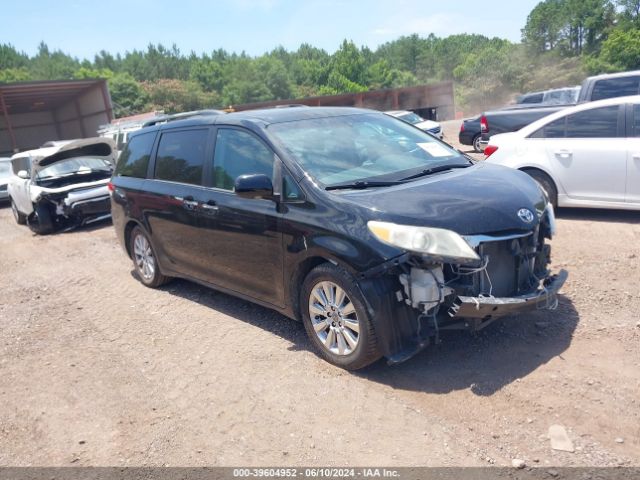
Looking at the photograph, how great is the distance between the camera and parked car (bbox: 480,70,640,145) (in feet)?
35.3

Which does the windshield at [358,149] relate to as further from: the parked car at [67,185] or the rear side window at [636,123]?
the parked car at [67,185]

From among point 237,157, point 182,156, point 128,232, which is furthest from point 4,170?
point 237,157

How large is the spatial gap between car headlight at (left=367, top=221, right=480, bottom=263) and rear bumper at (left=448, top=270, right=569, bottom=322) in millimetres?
273

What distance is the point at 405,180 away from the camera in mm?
4406

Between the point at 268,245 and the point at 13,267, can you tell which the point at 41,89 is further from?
the point at 268,245

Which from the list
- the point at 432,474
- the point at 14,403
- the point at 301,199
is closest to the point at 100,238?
the point at 14,403

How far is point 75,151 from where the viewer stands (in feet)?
39.4

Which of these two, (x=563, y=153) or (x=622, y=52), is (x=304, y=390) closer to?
(x=563, y=153)

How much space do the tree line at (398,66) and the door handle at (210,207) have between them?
178 ft

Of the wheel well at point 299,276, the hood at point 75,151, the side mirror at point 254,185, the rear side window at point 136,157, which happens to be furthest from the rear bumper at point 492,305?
the hood at point 75,151

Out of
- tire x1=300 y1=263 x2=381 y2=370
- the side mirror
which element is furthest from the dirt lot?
the side mirror

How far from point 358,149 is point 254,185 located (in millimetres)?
974

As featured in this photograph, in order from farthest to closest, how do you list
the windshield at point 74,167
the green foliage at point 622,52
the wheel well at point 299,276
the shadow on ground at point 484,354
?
the green foliage at point 622,52 < the windshield at point 74,167 < the wheel well at point 299,276 < the shadow on ground at point 484,354

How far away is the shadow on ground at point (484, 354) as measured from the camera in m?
3.86
